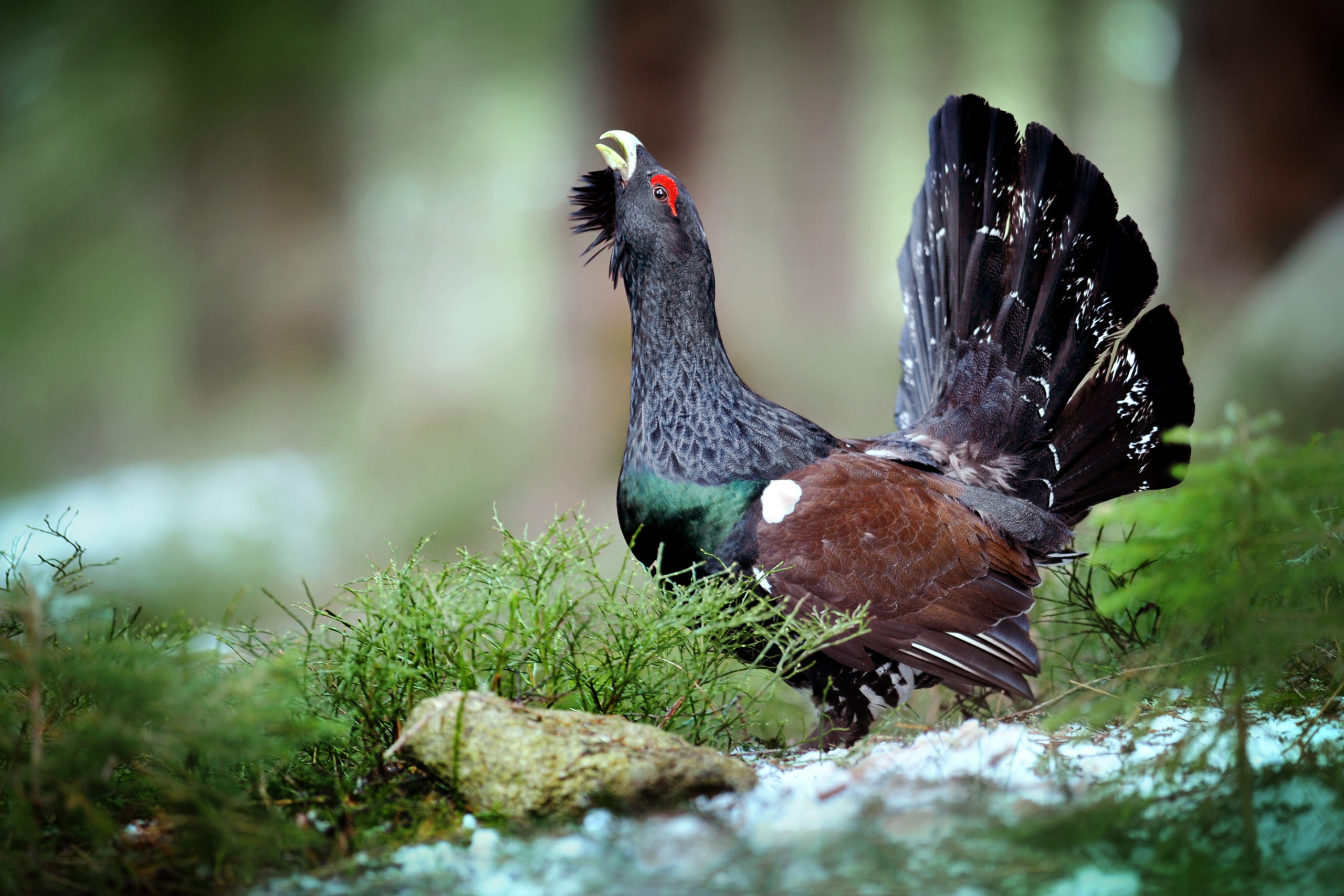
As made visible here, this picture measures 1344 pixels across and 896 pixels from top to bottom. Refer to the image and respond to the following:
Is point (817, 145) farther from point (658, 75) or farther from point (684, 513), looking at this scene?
point (684, 513)

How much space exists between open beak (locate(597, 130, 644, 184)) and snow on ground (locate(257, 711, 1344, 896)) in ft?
4.79

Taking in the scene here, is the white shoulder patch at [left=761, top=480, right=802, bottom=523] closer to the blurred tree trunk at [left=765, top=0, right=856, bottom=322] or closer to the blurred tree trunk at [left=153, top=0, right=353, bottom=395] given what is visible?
the blurred tree trunk at [left=765, top=0, right=856, bottom=322]

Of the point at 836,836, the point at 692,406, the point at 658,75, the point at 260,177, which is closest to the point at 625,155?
the point at 692,406

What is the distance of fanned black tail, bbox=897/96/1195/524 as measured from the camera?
225 centimetres

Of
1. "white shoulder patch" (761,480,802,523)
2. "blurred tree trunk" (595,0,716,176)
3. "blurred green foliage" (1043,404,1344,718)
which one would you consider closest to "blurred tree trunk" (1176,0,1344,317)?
"blurred tree trunk" (595,0,716,176)

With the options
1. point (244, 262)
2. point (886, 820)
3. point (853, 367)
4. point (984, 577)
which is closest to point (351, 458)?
point (244, 262)

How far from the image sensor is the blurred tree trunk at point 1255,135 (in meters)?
4.60

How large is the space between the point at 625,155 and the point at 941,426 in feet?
3.70

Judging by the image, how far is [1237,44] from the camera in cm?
479

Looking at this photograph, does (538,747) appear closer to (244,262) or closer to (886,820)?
(886,820)

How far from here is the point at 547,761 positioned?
3.78 ft

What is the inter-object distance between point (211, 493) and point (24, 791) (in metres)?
5.29

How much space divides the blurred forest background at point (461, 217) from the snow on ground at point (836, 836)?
4.08m

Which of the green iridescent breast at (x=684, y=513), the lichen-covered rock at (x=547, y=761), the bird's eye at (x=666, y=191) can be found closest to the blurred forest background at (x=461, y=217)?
the bird's eye at (x=666, y=191)
